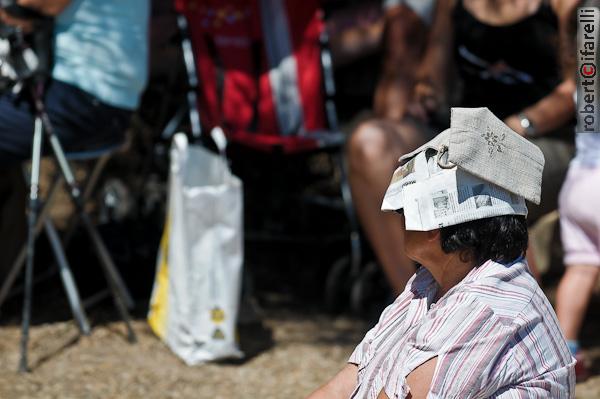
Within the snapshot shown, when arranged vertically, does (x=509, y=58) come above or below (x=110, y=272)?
above

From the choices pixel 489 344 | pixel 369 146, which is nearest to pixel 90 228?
pixel 369 146

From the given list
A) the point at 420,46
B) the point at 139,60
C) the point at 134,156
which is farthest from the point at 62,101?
the point at 134,156

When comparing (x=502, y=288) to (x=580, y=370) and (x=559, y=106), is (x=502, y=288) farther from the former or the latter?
(x=559, y=106)

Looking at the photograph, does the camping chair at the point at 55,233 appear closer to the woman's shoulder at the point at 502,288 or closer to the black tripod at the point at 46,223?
the black tripod at the point at 46,223

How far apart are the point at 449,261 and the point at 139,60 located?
8.13ft

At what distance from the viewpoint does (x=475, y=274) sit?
86.7 inches

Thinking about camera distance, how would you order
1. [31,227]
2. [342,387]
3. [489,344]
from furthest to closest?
1. [31,227]
2. [342,387]
3. [489,344]

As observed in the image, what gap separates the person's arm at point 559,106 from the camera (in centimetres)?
425

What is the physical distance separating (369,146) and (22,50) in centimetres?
145

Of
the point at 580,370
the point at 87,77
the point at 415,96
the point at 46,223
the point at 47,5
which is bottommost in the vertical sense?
the point at 580,370

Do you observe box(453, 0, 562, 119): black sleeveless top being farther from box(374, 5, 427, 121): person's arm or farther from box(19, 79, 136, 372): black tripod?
box(19, 79, 136, 372): black tripod

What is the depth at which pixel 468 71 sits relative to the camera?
4734mm

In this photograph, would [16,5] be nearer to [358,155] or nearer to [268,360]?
[358,155]

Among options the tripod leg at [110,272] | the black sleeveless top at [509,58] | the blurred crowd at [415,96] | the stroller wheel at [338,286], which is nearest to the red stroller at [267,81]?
the stroller wheel at [338,286]
